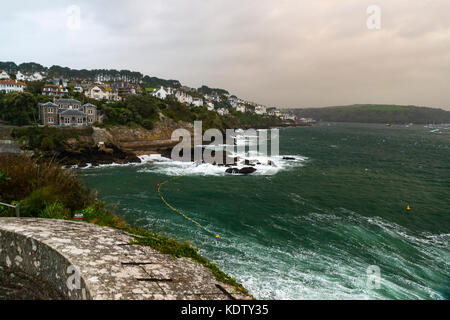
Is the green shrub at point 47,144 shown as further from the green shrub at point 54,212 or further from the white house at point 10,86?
the white house at point 10,86

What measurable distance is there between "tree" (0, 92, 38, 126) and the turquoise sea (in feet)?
85.1

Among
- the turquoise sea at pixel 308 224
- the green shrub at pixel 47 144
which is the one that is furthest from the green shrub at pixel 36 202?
the green shrub at pixel 47 144

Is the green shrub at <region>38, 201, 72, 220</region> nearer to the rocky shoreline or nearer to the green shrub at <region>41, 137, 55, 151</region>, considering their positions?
the rocky shoreline

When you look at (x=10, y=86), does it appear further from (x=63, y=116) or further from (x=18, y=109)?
(x=63, y=116)

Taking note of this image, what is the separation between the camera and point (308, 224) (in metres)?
17.3

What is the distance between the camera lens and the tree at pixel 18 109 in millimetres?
44569

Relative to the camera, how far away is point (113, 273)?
4.18 meters

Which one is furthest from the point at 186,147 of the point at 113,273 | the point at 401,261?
the point at 113,273

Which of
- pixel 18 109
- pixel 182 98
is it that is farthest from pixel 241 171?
pixel 182 98

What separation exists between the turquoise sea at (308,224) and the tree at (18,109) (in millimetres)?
25937

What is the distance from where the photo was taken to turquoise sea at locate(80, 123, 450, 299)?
11234mm

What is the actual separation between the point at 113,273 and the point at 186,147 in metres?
49.1
